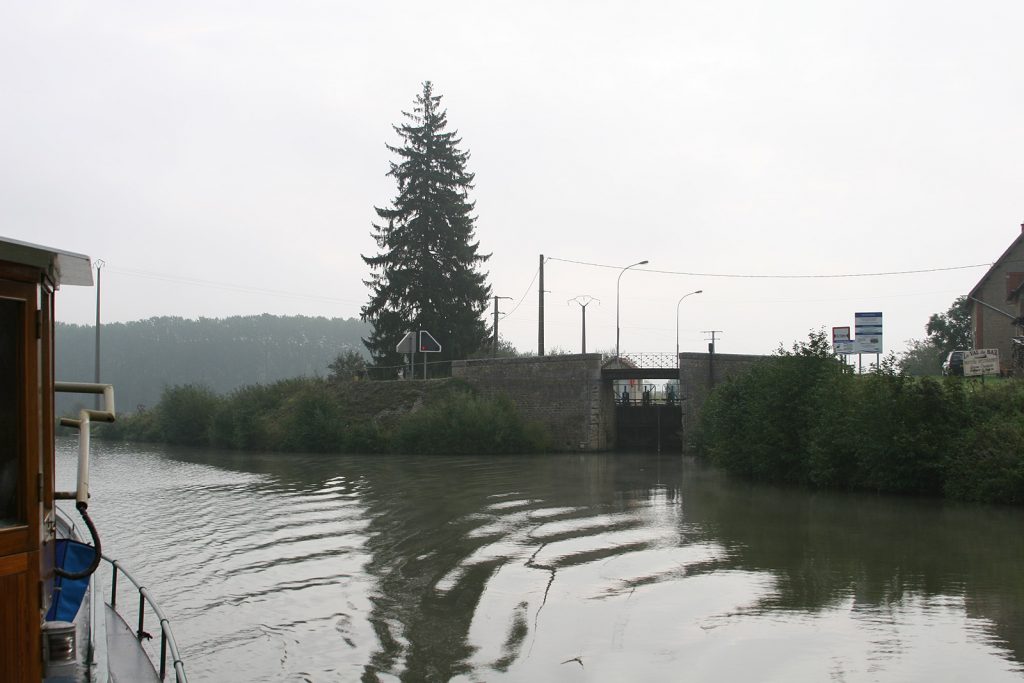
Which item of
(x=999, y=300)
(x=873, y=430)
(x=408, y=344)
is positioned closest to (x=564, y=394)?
(x=408, y=344)

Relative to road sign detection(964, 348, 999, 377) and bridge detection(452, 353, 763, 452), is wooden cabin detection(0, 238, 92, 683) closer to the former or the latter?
road sign detection(964, 348, 999, 377)

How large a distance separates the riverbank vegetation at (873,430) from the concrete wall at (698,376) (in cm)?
984

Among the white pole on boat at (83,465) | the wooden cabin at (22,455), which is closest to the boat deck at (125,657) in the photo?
the wooden cabin at (22,455)

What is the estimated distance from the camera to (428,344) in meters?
45.8

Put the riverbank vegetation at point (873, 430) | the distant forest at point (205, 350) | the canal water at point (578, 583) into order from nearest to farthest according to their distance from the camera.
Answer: the canal water at point (578, 583)
the riverbank vegetation at point (873, 430)
the distant forest at point (205, 350)

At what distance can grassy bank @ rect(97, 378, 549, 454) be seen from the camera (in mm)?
39500

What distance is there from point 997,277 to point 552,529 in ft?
134

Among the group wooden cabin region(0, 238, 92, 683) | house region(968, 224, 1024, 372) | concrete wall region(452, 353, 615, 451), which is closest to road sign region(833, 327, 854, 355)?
concrete wall region(452, 353, 615, 451)

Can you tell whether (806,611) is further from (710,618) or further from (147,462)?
(147,462)

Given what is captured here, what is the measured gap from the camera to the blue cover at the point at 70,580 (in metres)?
5.20

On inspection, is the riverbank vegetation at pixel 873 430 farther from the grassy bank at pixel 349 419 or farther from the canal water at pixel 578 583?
the grassy bank at pixel 349 419

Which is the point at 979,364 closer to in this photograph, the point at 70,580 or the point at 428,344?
the point at 428,344

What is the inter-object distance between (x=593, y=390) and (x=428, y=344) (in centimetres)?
1010

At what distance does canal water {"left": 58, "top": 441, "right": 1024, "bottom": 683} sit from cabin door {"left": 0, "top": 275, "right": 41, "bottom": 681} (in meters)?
4.37
